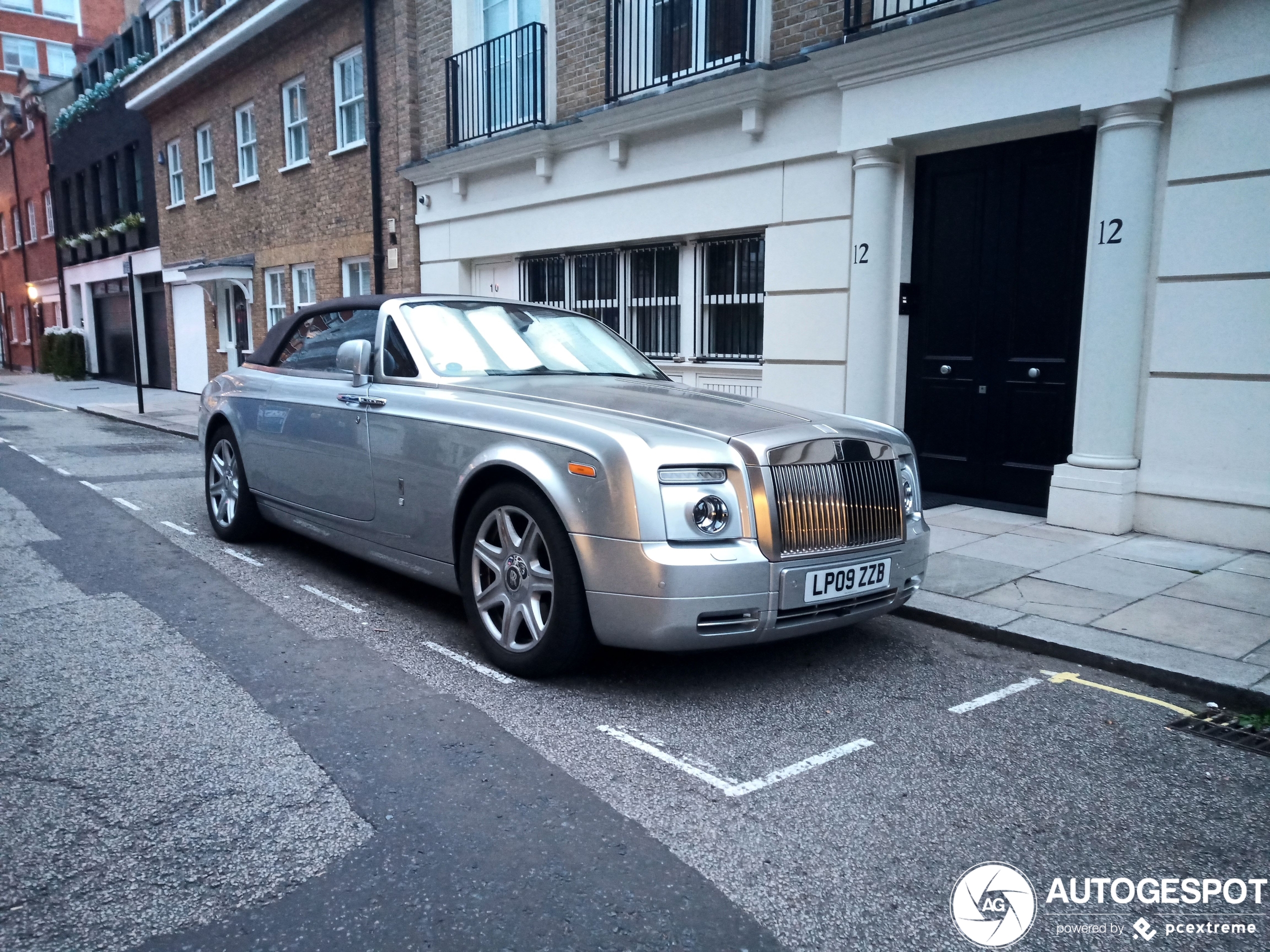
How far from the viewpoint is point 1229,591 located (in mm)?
5402

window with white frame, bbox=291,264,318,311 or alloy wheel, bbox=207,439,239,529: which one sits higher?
window with white frame, bbox=291,264,318,311

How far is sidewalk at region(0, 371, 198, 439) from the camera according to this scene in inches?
614

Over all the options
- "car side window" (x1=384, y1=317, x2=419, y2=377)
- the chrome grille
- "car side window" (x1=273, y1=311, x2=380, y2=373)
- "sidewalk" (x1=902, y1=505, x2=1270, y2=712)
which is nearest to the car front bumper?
the chrome grille

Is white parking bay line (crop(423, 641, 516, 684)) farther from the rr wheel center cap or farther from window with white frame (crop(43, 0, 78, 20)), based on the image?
window with white frame (crop(43, 0, 78, 20))

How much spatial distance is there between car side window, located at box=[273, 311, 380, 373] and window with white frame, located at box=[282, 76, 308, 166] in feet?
39.6

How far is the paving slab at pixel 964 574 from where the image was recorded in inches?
215

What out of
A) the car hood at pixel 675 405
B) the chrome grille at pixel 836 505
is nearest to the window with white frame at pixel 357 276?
the car hood at pixel 675 405

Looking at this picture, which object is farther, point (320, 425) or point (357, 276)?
point (357, 276)

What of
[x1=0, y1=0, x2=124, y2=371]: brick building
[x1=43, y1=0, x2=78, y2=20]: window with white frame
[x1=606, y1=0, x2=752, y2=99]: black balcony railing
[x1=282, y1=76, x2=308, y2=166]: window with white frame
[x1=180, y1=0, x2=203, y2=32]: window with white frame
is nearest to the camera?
[x1=606, y1=0, x2=752, y2=99]: black balcony railing

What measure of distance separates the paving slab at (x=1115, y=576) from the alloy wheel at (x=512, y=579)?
3338mm

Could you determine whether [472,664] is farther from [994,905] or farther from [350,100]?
[350,100]

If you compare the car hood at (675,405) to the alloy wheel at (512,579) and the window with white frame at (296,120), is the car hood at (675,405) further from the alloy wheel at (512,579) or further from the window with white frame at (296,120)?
the window with white frame at (296,120)

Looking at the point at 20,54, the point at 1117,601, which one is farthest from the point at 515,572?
the point at 20,54

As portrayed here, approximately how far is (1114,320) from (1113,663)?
3368 mm
